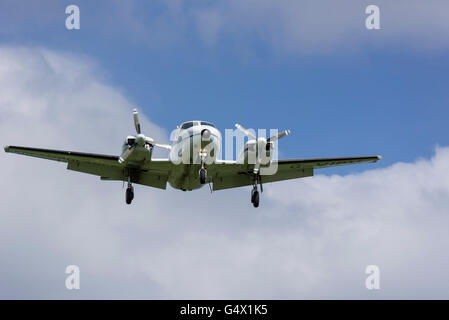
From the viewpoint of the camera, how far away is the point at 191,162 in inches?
1160

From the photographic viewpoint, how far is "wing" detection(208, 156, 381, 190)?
31.9 meters

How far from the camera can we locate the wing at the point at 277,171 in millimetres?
31859

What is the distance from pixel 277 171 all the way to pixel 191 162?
6571 mm

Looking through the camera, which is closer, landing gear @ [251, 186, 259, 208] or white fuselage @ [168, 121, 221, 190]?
white fuselage @ [168, 121, 221, 190]

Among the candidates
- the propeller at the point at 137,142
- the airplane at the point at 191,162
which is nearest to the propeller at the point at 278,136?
the airplane at the point at 191,162

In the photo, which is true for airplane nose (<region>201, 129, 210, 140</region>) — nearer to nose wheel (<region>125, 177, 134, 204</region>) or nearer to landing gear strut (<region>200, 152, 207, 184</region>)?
landing gear strut (<region>200, 152, 207, 184</region>)

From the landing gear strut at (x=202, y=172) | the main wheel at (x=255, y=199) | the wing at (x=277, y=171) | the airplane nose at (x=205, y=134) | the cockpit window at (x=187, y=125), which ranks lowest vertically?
the main wheel at (x=255, y=199)

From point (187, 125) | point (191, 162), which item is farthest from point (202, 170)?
point (187, 125)

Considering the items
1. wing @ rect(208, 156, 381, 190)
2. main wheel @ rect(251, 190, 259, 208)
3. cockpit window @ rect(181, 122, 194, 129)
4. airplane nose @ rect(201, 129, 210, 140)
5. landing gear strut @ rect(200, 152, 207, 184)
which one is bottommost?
main wheel @ rect(251, 190, 259, 208)

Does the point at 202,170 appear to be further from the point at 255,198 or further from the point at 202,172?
the point at 255,198

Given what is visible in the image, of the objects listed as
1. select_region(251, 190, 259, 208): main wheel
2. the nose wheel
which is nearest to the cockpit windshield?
the nose wheel

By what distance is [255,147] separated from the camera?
29953 mm

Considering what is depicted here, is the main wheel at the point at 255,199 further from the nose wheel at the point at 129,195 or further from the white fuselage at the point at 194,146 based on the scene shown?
the nose wheel at the point at 129,195

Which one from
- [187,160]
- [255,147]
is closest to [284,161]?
[255,147]
